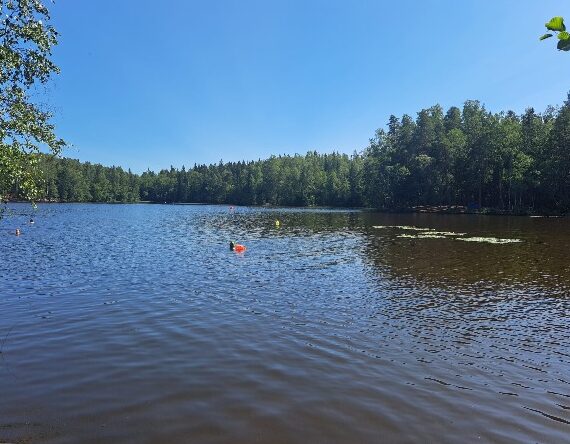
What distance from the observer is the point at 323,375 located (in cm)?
1262

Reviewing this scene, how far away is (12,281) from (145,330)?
14.4 metres

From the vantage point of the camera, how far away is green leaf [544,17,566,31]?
135 inches

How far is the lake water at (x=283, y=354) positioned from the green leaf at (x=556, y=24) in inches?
329

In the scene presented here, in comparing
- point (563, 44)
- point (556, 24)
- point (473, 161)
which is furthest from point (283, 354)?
point (473, 161)

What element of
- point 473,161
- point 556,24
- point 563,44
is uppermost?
point 473,161

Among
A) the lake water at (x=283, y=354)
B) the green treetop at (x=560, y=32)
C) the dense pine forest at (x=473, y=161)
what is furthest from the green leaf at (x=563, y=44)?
the dense pine forest at (x=473, y=161)

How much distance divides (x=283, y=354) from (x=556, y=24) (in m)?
12.7

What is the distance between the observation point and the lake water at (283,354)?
9.73 meters

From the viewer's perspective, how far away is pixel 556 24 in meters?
3.45

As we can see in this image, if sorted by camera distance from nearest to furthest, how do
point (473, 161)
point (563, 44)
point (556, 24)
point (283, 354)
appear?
point (556, 24)
point (563, 44)
point (283, 354)
point (473, 161)

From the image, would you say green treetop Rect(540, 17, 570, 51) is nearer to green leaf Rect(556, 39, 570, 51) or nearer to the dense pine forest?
green leaf Rect(556, 39, 570, 51)

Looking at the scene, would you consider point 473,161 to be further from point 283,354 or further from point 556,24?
point 556,24

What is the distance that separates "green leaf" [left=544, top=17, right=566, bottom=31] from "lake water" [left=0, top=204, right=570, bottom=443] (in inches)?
329

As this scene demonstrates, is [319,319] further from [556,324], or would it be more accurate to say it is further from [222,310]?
[556,324]
